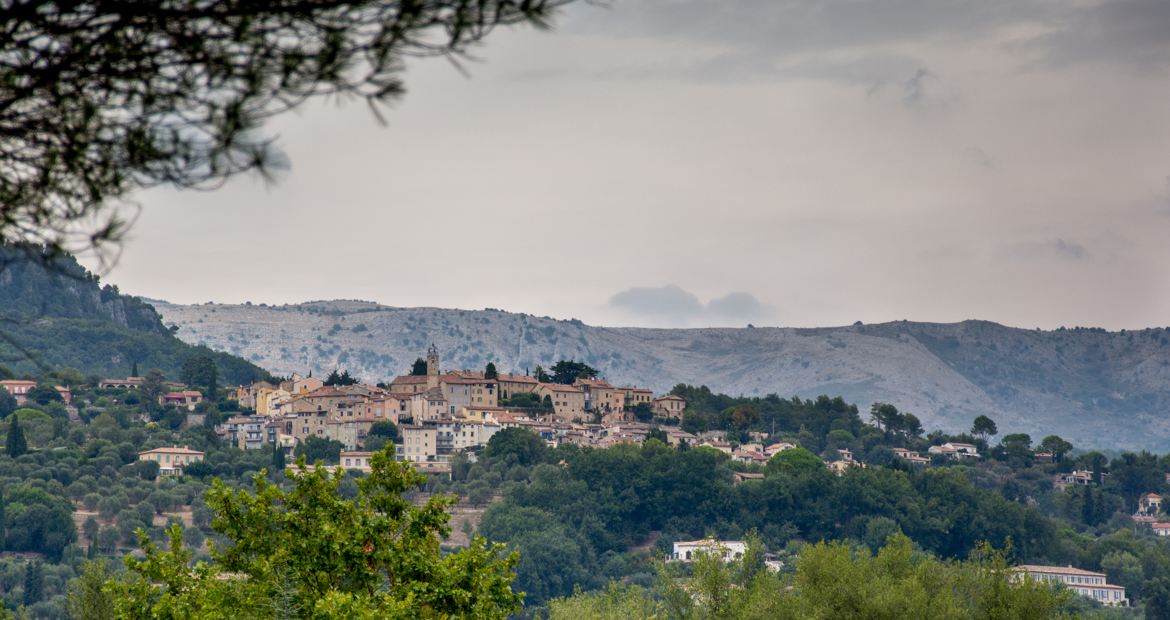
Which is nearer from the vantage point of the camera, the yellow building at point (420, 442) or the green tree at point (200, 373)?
the yellow building at point (420, 442)

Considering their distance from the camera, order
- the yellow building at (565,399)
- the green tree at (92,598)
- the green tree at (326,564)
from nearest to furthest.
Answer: the green tree at (326,564) < the green tree at (92,598) < the yellow building at (565,399)

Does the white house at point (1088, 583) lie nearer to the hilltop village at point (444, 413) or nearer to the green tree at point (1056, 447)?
the hilltop village at point (444, 413)

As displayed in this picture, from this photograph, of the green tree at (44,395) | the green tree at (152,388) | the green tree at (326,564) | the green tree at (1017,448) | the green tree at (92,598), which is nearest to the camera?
the green tree at (326,564)

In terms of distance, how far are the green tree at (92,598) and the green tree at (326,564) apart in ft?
40.8

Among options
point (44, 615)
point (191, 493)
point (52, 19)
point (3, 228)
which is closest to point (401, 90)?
point (52, 19)

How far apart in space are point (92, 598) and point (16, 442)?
92.2m

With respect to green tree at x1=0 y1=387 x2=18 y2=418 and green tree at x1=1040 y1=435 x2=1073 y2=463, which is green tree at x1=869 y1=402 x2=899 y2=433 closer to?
green tree at x1=1040 y1=435 x2=1073 y2=463

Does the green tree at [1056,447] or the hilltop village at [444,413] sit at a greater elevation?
the hilltop village at [444,413]

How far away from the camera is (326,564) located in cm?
2577

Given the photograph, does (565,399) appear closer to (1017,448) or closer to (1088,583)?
(1017,448)

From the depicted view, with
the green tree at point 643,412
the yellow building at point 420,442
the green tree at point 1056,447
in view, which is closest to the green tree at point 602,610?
the yellow building at point 420,442

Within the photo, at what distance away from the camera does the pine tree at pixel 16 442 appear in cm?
13000

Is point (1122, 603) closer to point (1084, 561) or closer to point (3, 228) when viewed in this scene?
point (1084, 561)

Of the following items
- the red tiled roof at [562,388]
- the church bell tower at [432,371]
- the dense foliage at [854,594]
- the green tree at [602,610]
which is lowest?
the green tree at [602,610]
